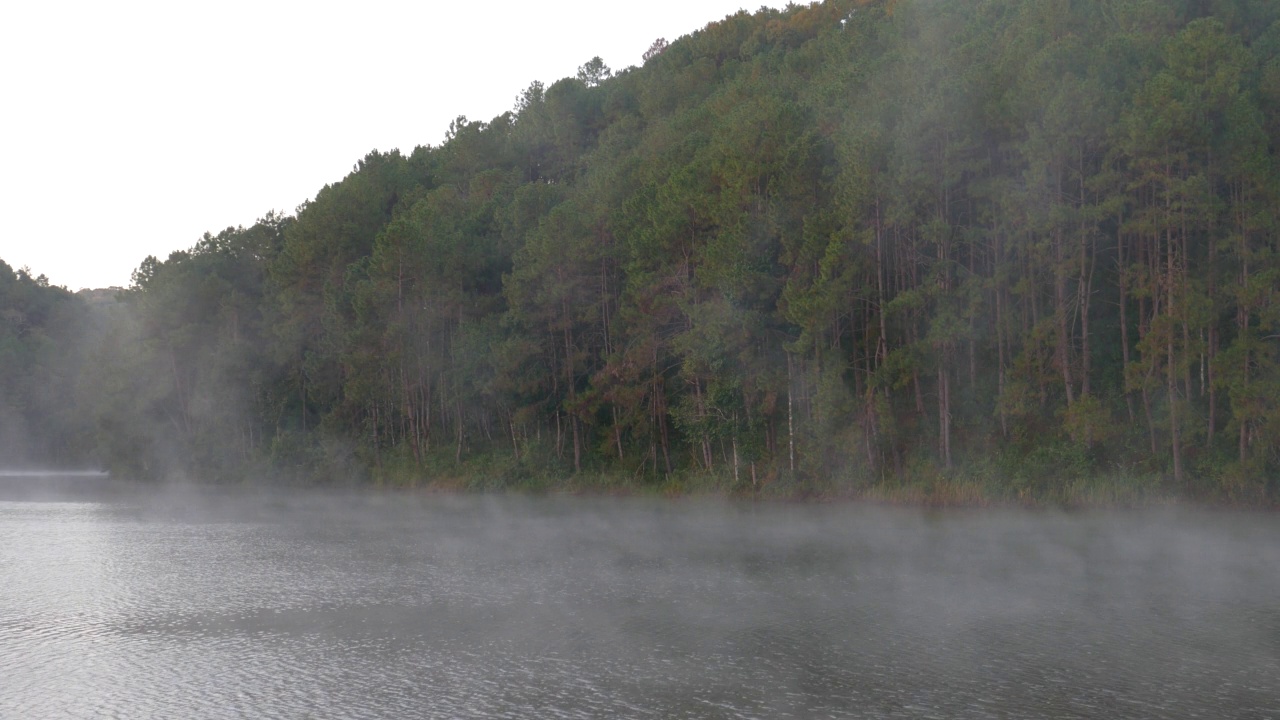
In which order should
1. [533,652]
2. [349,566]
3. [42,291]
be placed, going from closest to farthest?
[533,652] → [349,566] → [42,291]

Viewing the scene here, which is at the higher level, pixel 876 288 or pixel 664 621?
pixel 876 288

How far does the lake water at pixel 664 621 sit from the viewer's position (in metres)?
13.2

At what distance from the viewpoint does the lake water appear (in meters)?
13.2

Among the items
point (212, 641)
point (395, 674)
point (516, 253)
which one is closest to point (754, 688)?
point (395, 674)

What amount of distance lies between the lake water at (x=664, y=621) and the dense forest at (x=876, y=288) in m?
5.73

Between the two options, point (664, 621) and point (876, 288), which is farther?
point (876, 288)

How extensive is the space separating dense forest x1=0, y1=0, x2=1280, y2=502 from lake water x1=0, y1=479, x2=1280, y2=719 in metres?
5.73

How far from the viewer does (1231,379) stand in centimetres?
3403

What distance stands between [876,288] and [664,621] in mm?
26935

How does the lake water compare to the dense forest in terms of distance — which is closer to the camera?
the lake water

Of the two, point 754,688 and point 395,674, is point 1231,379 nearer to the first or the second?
point 754,688

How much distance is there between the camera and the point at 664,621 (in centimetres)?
1795

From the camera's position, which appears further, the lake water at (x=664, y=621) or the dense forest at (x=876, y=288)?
the dense forest at (x=876, y=288)

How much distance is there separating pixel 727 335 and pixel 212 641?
28146 millimetres
